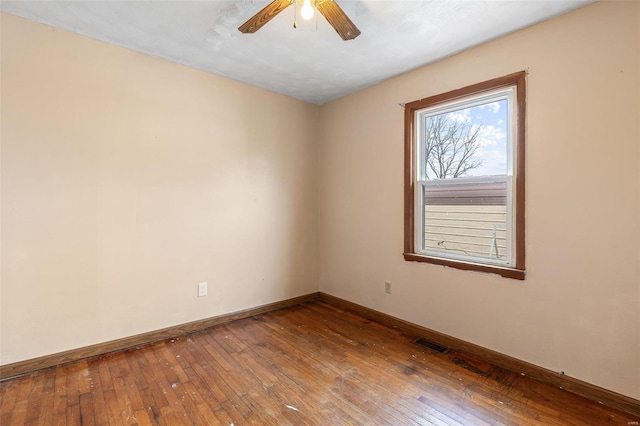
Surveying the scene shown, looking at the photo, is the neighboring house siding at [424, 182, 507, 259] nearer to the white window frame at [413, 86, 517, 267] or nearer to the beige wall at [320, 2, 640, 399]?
the white window frame at [413, 86, 517, 267]

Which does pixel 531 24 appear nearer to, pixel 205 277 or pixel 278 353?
pixel 278 353

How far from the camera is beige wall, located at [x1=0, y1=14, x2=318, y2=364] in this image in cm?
215

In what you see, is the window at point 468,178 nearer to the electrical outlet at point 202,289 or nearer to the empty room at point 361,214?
the empty room at point 361,214

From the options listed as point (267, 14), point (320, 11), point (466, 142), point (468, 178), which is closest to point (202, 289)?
point (267, 14)

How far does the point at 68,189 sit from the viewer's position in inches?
90.8

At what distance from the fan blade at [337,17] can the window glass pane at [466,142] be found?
1383mm

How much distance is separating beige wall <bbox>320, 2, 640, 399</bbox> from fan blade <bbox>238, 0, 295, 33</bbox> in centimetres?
164

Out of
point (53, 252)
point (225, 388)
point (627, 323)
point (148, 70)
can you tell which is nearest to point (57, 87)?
point (148, 70)

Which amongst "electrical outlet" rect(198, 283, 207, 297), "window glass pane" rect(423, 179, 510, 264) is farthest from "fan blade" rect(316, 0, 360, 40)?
"electrical outlet" rect(198, 283, 207, 297)

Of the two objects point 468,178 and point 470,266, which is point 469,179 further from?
point 470,266

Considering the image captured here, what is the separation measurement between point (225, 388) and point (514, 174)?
257cm

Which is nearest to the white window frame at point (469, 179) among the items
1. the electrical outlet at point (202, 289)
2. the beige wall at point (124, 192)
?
the beige wall at point (124, 192)

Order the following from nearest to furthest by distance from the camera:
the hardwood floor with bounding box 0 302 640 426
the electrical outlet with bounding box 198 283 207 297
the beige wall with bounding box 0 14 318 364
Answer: the hardwood floor with bounding box 0 302 640 426 → the beige wall with bounding box 0 14 318 364 → the electrical outlet with bounding box 198 283 207 297

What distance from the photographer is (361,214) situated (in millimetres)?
3424
